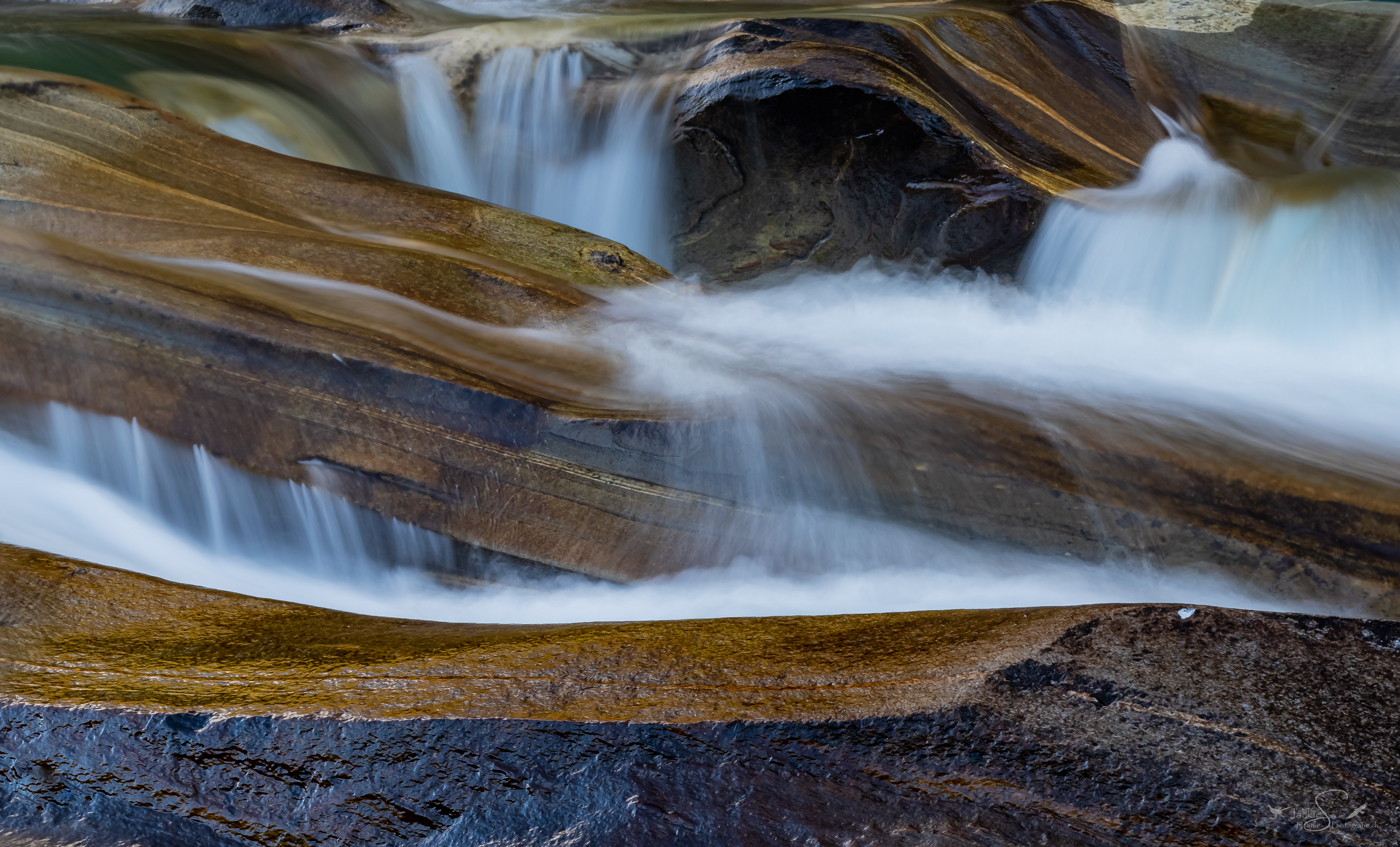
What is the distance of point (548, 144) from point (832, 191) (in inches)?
70.7

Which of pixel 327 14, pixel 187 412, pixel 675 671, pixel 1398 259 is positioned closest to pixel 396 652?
pixel 675 671

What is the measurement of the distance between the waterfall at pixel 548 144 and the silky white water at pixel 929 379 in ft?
3.81

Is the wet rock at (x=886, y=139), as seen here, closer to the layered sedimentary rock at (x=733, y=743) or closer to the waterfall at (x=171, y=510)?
the waterfall at (x=171, y=510)

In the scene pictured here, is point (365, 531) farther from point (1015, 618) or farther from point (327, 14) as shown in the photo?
point (327, 14)

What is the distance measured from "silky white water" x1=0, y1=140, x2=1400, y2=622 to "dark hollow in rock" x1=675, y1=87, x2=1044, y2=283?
0.22 m

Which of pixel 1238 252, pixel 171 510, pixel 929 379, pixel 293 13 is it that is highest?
pixel 293 13

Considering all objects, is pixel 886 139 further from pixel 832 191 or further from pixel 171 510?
pixel 171 510

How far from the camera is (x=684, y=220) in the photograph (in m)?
6.05

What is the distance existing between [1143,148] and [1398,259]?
4.77 feet

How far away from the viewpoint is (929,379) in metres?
3.84

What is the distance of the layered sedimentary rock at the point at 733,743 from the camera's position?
1667 mm

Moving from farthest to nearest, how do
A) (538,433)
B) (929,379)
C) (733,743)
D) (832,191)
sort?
(832,191), (929,379), (538,433), (733,743)

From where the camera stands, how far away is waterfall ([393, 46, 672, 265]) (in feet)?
19.9

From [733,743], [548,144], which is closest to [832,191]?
[548,144]
